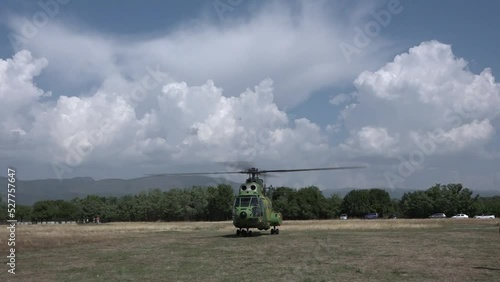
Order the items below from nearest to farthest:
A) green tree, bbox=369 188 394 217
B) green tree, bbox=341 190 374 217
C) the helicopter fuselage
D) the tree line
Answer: the helicopter fuselage, the tree line, green tree, bbox=341 190 374 217, green tree, bbox=369 188 394 217

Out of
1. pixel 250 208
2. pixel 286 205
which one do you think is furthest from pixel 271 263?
pixel 286 205

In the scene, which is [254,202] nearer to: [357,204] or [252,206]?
[252,206]

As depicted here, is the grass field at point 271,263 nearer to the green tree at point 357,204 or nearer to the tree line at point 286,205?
the tree line at point 286,205

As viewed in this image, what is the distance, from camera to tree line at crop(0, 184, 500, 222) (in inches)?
5197

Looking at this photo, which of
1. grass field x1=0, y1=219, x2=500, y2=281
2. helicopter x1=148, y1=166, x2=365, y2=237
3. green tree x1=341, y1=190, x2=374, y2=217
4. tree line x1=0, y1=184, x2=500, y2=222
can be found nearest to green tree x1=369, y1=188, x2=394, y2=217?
tree line x1=0, y1=184, x2=500, y2=222

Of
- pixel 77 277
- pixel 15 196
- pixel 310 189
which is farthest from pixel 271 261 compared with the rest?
pixel 310 189

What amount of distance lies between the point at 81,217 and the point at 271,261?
147466mm

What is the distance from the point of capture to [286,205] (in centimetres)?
13750

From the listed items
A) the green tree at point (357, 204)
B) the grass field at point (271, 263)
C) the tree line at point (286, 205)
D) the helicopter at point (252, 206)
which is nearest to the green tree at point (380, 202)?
the tree line at point (286, 205)

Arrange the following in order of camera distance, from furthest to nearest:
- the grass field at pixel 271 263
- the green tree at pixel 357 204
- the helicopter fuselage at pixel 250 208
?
the green tree at pixel 357 204 < the helicopter fuselage at pixel 250 208 < the grass field at pixel 271 263

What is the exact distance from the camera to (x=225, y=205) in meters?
135

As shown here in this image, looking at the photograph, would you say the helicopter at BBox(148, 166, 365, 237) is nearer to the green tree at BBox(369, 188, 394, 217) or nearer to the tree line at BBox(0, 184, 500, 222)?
the tree line at BBox(0, 184, 500, 222)

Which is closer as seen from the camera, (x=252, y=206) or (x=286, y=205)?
(x=252, y=206)

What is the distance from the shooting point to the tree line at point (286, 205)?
13200 centimetres
